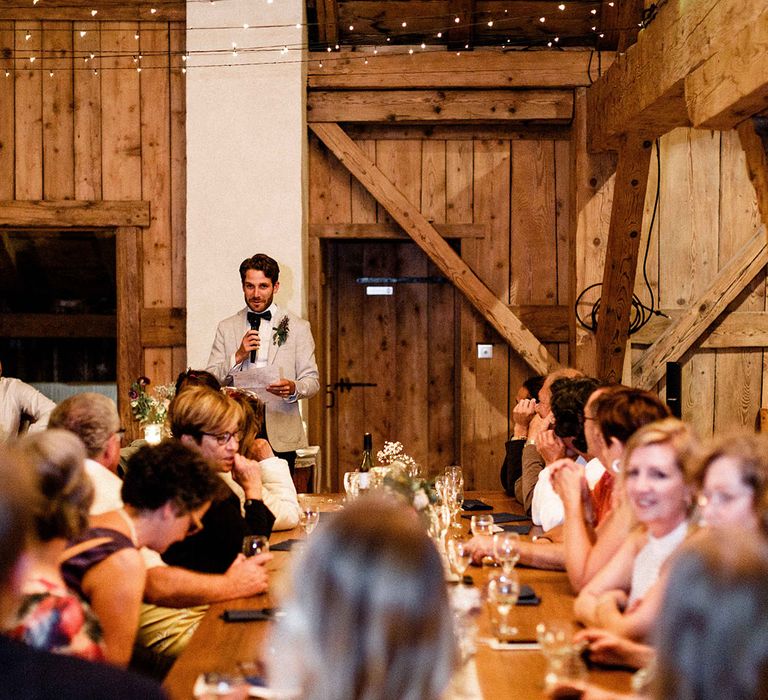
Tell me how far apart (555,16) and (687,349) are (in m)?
2.21

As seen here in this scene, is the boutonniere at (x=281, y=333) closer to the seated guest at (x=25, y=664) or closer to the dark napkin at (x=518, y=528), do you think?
the dark napkin at (x=518, y=528)

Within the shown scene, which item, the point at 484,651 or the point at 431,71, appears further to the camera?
the point at 431,71

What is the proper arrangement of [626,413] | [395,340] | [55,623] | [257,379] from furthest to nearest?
1. [395,340]
2. [257,379]
3. [626,413]
4. [55,623]

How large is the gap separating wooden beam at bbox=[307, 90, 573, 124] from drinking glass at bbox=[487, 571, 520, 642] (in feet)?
14.9

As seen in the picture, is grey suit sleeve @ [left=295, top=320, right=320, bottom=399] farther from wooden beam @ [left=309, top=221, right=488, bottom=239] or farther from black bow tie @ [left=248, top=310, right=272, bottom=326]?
wooden beam @ [left=309, top=221, right=488, bottom=239]

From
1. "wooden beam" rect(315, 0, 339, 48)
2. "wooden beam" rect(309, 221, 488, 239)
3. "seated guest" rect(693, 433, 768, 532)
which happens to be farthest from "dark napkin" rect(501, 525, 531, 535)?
"wooden beam" rect(315, 0, 339, 48)

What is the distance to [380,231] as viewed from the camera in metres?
6.69

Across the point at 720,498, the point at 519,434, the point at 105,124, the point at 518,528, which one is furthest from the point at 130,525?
the point at 105,124

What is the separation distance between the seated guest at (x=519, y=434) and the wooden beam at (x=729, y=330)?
1.80 metres

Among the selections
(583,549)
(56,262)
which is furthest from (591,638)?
(56,262)

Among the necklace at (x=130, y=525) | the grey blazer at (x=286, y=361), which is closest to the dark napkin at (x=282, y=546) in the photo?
the necklace at (x=130, y=525)

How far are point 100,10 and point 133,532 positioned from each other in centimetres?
493

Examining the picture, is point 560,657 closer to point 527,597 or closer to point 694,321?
point 527,597

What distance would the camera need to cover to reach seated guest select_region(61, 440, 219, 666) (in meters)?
2.14
